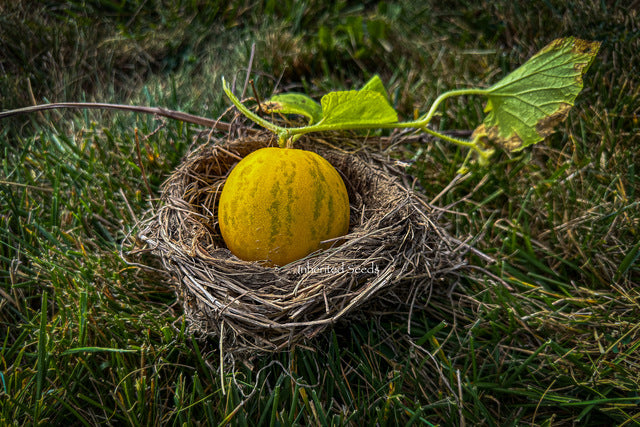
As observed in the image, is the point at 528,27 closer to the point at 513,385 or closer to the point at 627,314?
the point at 627,314

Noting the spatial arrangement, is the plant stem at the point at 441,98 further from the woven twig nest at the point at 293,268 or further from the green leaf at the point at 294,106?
the green leaf at the point at 294,106

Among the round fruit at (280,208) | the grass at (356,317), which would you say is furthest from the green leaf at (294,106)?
the grass at (356,317)

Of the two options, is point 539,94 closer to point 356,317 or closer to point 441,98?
point 441,98

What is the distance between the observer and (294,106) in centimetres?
206

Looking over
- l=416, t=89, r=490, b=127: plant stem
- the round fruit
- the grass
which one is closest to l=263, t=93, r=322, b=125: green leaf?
the round fruit

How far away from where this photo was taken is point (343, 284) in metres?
1.52

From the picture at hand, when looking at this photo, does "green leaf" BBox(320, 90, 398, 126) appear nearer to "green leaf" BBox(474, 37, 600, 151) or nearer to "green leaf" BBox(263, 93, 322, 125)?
"green leaf" BBox(263, 93, 322, 125)

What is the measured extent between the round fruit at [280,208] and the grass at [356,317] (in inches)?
14.6

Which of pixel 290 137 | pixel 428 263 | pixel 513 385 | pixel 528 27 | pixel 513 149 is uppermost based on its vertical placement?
pixel 528 27

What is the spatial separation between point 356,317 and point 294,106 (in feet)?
3.20

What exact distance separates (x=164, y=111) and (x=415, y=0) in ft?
7.88

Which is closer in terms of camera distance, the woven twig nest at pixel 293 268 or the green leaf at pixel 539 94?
the woven twig nest at pixel 293 268

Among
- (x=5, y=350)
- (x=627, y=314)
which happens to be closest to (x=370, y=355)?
(x=627, y=314)

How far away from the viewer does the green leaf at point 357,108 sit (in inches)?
71.4
